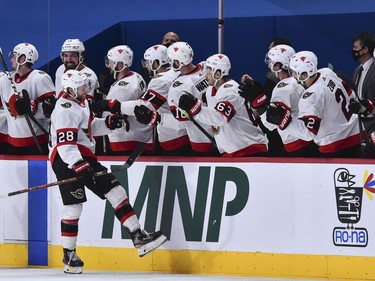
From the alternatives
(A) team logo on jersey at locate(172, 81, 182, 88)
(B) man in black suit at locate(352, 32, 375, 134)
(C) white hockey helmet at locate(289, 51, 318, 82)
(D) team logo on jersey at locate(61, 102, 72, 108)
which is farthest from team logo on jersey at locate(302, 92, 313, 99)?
(D) team logo on jersey at locate(61, 102, 72, 108)

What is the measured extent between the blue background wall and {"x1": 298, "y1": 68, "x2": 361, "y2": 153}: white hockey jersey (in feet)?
6.91

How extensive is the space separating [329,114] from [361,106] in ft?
0.68

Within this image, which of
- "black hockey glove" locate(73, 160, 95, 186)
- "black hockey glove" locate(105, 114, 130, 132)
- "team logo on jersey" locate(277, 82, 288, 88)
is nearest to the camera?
"black hockey glove" locate(73, 160, 95, 186)

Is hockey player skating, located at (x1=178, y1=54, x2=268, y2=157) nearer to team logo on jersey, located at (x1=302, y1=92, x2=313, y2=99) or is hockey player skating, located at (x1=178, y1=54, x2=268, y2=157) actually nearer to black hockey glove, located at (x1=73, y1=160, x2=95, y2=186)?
team logo on jersey, located at (x1=302, y1=92, x2=313, y2=99)

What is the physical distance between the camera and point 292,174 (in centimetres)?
841

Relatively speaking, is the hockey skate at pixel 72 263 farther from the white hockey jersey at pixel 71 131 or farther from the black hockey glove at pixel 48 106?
the black hockey glove at pixel 48 106

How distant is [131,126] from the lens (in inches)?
376

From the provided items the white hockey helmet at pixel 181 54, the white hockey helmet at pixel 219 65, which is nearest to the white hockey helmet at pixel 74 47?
the white hockey helmet at pixel 181 54

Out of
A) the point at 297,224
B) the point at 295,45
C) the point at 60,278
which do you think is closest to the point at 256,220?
the point at 297,224

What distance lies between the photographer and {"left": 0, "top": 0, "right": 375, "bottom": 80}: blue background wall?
36.2ft

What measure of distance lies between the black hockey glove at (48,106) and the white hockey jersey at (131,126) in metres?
0.39

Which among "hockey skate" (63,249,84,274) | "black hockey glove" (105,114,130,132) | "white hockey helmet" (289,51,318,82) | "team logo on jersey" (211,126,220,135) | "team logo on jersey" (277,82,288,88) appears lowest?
"hockey skate" (63,249,84,274)

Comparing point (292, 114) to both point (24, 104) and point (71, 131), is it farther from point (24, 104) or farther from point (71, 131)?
point (24, 104)

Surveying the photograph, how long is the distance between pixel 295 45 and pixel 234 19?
0.56m
